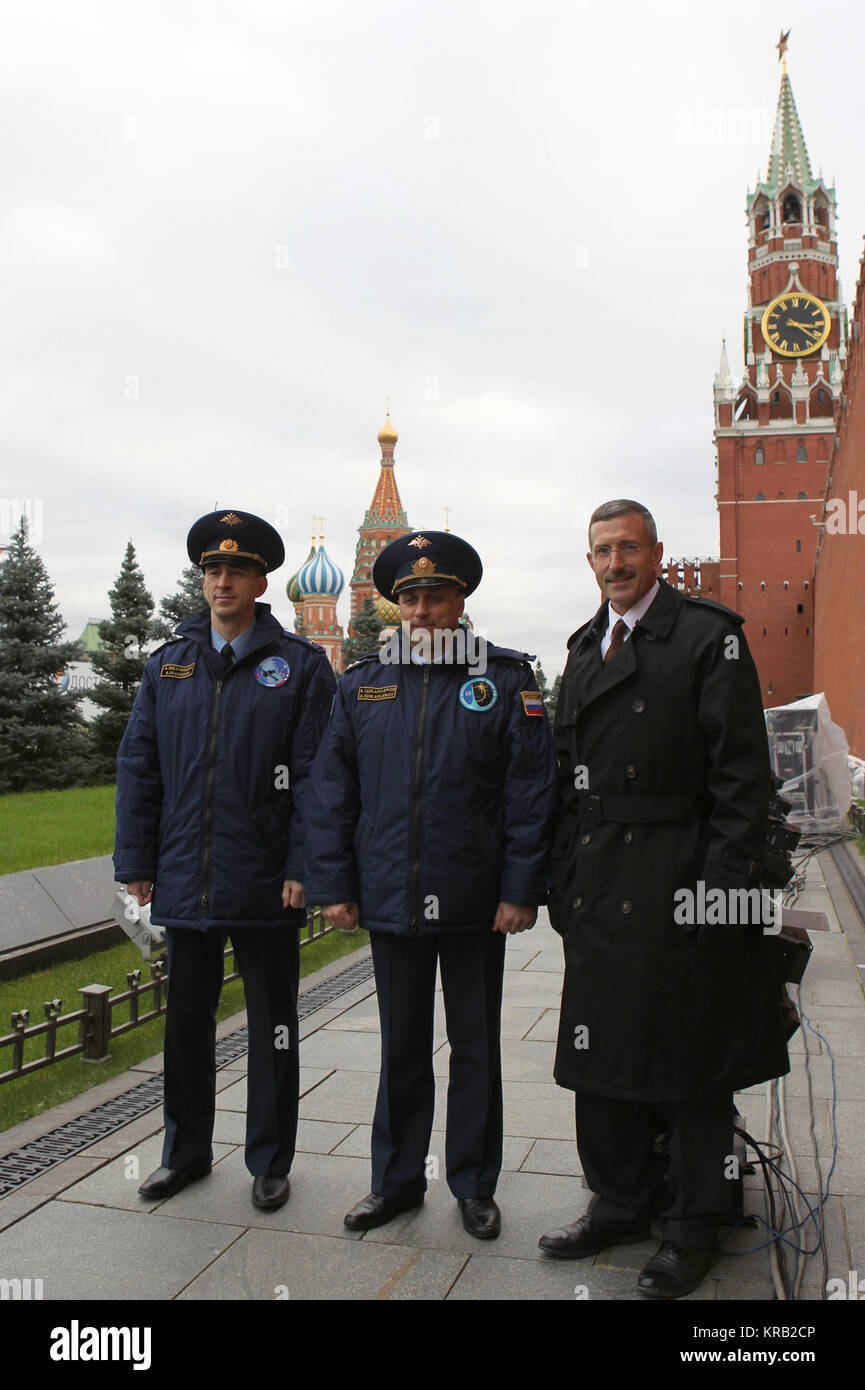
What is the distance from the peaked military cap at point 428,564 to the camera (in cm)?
339

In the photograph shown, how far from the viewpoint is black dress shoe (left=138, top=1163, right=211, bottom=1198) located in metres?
3.43

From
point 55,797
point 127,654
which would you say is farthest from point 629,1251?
point 127,654

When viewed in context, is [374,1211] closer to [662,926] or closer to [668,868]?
[662,926]

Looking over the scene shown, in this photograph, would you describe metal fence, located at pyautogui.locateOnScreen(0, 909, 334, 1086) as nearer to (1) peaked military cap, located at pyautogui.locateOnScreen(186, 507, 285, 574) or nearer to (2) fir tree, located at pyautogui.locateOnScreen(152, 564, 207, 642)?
(1) peaked military cap, located at pyautogui.locateOnScreen(186, 507, 285, 574)

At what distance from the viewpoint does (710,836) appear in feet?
9.50

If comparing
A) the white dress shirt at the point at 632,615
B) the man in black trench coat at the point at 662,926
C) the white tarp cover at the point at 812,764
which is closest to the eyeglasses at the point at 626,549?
the man in black trench coat at the point at 662,926

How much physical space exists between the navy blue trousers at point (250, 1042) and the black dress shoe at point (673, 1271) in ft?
4.11

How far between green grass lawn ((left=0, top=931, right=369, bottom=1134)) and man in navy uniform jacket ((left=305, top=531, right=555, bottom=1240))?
1.71 metres

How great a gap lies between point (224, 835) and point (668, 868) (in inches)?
57.9

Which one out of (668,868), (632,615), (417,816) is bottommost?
(668,868)

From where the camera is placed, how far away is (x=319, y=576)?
66.8 meters

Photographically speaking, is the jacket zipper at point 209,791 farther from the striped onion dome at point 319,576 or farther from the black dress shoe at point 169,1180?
the striped onion dome at point 319,576

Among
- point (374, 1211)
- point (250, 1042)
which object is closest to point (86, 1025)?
point (250, 1042)
